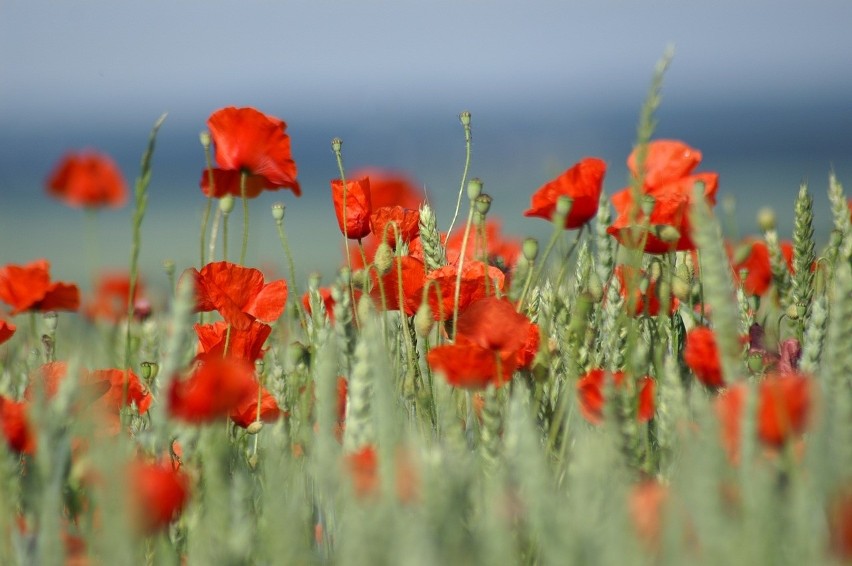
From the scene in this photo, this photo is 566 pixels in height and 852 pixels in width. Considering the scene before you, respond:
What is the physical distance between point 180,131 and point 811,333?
417 ft

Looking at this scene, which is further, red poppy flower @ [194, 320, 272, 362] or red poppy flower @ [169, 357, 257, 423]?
red poppy flower @ [194, 320, 272, 362]

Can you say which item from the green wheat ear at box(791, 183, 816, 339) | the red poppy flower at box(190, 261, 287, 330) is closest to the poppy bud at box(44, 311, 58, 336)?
the red poppy flower at box(190, 261, 287, 330)

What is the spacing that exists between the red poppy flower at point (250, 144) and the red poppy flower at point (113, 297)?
0.49m

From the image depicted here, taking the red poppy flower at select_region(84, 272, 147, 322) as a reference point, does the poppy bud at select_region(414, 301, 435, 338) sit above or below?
below

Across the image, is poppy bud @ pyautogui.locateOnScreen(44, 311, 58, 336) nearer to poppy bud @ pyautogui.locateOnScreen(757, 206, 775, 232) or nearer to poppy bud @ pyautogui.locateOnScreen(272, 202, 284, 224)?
poppy bud @ pyautogui.locateOnScreen(272, 202, 284, 224)

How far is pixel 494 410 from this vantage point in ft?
4.50

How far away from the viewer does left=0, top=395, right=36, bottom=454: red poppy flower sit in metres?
1.37

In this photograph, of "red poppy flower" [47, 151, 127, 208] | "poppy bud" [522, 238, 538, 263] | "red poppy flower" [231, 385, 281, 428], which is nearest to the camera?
"red poppy flower" [231, 385, 281, 428]

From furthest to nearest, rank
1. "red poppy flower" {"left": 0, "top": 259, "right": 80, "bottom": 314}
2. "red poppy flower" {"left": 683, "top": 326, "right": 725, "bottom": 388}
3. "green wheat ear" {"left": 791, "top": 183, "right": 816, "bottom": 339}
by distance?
"red poppy flower" {"left": 0, "top": 259, "right": 80, "bottom": 314}, "green wheat ear" {"left": 791, "top": 183, "right": 816, "bottom": 339}, "red poppy flower" {"left": 683, "top": 326, "right": 725, "bottom": 388}

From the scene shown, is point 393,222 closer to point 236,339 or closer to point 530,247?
point 530,247

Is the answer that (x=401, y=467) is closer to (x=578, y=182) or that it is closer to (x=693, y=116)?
(x=578, y=182)

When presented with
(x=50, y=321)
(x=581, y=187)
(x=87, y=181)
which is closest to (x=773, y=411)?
(x=581, y=187)

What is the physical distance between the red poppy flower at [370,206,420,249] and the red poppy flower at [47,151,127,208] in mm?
3066

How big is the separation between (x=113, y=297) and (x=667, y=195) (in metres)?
2.26
